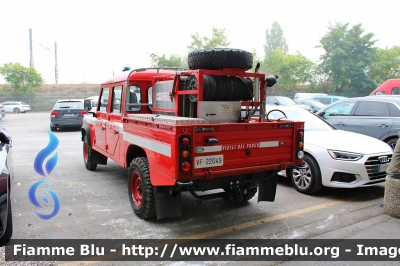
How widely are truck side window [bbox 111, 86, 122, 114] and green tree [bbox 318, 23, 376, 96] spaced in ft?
109

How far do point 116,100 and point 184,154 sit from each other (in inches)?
116

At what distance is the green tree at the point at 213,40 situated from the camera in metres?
36.4

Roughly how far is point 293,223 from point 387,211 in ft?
4.70

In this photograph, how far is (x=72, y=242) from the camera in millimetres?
3861

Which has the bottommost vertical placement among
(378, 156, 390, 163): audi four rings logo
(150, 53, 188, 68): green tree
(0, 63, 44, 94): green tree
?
(378, 156, 390, 163): audi four rings logo

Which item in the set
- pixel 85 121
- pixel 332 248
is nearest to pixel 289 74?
pixel 85 121

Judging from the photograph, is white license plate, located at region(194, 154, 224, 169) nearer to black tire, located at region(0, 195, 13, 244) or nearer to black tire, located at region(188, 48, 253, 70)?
black tire, located at region(188, 48, 253, 70)

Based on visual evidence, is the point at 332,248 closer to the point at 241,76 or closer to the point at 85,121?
the point at 241,76

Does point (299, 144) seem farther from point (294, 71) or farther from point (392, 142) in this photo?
point (294, 71)

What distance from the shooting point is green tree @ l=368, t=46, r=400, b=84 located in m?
35.7

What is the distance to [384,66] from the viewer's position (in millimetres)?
35844

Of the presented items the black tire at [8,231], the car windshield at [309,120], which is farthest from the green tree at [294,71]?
the black tire at [8,231]

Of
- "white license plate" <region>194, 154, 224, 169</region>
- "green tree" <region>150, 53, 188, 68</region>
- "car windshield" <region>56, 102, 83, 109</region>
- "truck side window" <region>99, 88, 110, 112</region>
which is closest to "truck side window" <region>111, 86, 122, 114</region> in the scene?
"truck side window" <region>99, 88, 110, 112</region>

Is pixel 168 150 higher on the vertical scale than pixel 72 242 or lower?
higher
